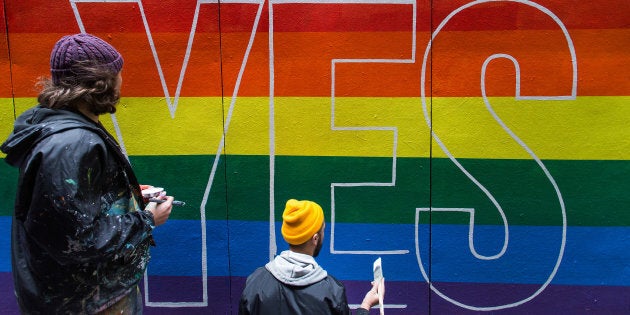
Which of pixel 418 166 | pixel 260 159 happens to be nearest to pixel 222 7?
pixel 260 159

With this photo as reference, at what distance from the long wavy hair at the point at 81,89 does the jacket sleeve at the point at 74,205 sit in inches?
5.7

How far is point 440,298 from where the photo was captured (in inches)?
138

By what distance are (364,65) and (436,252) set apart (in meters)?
1.20

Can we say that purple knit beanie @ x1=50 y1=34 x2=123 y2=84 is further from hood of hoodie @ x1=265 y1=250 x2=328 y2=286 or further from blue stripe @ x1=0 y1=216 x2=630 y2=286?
blue stripe @ x1=0 y1=216 x2=630 y2=286

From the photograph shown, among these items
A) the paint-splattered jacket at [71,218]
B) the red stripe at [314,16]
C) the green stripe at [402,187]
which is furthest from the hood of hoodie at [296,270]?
the red stripe at [314,16]

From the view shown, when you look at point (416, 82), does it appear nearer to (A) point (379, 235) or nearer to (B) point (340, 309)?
(A) point (379, 235)

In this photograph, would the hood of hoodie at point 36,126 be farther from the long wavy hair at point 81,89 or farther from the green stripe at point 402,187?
the green stripe at point 402,187

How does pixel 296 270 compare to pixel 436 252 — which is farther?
pixel 436 252

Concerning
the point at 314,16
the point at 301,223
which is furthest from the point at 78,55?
the point at 314,16

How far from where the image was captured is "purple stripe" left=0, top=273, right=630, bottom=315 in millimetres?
3465

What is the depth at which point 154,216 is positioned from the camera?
225 cm

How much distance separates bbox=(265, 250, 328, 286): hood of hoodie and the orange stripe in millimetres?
1300

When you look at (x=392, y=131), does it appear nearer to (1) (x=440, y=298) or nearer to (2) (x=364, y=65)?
(2) (x=364, y=65)

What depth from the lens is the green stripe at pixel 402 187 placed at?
339 centimetres
